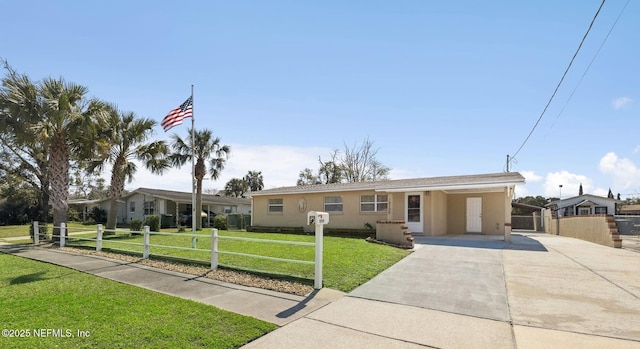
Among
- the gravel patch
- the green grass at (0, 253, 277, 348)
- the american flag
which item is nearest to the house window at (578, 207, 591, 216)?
the american flag

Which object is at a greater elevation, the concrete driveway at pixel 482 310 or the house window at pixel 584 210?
the house window at pixel 584 210

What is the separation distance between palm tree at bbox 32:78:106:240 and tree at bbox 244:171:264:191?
38.4 metres

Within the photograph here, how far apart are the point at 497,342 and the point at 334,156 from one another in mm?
40200

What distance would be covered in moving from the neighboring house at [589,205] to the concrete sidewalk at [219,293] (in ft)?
111

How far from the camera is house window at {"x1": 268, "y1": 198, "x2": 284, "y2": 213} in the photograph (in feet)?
69.4

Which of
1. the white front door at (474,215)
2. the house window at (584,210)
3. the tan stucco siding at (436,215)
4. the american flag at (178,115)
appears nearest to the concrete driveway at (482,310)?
the tan stucco siding at (436,215)

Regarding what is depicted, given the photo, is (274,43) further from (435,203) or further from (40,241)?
(40,241)

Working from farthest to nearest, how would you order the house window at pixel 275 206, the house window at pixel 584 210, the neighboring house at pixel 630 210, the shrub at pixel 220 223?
the neighboring house at pixel 630 210, the house window at pixel 584 210, the shrub at pixel 220 223, the house window at pixel 275 206

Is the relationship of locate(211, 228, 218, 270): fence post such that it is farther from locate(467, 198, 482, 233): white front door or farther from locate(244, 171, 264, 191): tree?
locate(244, 171, 264, 191): tree

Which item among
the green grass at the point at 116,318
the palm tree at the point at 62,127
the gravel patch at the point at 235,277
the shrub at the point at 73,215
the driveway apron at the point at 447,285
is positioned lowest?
the shrub at the point at 73,215

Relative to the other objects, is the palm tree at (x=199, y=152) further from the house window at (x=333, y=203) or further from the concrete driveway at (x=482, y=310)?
the concrete driveway at (x=482, y=310)

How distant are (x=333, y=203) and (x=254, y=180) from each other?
122 feet

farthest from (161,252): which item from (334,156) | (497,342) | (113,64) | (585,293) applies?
(334,156)

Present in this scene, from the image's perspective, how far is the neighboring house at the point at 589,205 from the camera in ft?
107
